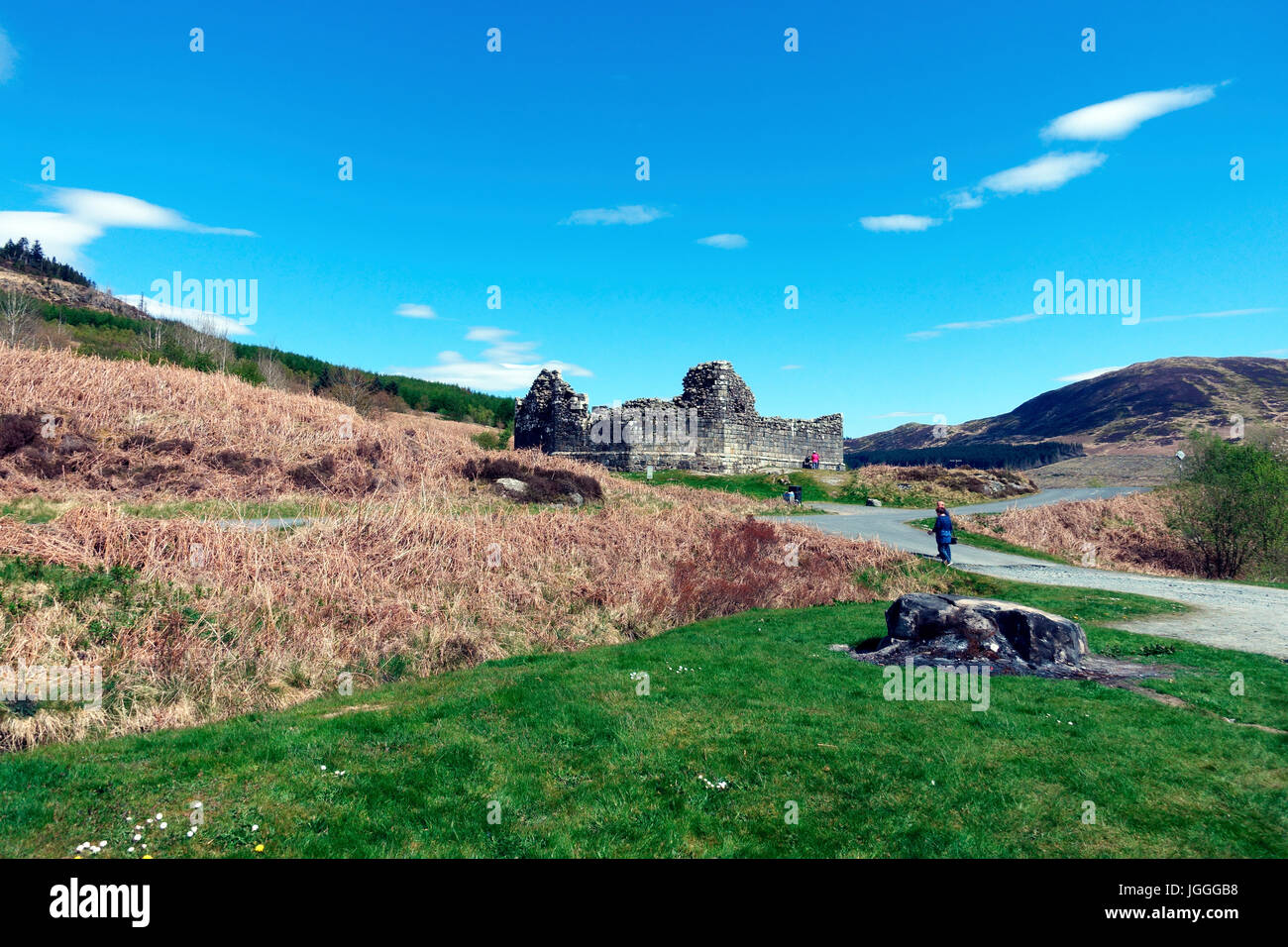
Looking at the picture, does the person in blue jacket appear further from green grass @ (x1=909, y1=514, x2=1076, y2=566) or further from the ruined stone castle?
the ruined stone castle

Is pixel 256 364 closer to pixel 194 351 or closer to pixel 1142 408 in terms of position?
pixel 194 351

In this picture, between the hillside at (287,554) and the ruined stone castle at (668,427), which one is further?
the ruined stone castle at (668,427)

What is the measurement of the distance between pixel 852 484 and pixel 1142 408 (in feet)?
451

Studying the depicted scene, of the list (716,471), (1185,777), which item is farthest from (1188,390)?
(1185,777)

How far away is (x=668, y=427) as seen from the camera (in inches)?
1843

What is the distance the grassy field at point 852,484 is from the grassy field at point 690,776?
2739 cm

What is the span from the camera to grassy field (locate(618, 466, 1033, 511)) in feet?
138

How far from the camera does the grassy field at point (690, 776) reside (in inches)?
242

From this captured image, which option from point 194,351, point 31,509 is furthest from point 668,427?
point 194,351

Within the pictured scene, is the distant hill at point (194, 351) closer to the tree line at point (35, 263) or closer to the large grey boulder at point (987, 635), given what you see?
the tree line at point (35, 263)

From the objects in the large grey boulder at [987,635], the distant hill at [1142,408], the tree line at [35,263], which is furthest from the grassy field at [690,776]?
the tree line at [35,263]

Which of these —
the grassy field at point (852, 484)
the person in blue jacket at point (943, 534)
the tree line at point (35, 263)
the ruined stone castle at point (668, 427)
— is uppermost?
the tree line at point (35, 263)

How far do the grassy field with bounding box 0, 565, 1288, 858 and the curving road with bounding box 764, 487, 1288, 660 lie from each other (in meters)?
3.63
